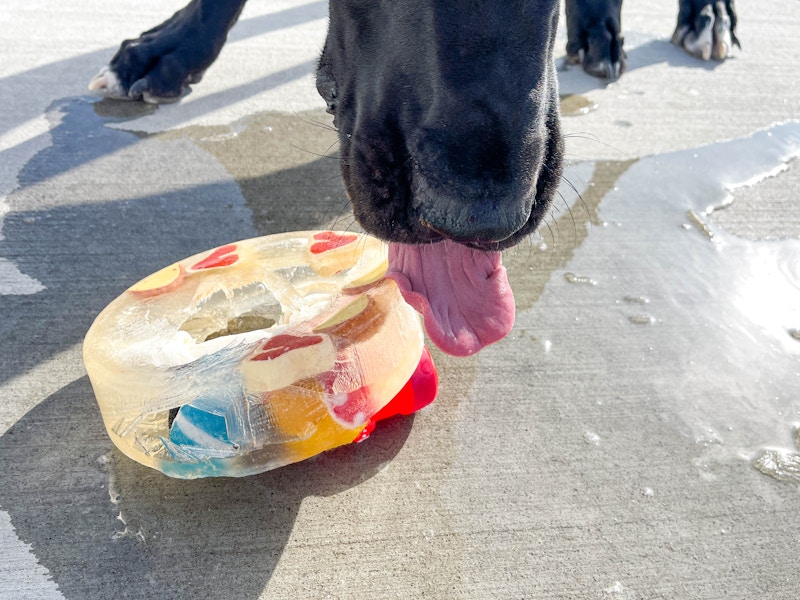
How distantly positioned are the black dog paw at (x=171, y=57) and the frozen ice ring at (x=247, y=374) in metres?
1.53

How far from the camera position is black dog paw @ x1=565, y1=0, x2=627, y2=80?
3377 millimetres

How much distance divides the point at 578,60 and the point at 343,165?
2.37 metres

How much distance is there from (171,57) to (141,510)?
2.10m

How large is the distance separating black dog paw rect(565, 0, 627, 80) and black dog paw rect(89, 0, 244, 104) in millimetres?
1526

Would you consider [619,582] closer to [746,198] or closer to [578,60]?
[746,198]

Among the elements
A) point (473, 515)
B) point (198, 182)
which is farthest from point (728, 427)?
point (198, 182)

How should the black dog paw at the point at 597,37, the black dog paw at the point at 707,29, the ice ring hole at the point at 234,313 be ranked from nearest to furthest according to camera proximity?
the ice ring hole at the point at 234,313 < the black dog paw at the point at 597,37 < the black dog paw at the point at 707,29

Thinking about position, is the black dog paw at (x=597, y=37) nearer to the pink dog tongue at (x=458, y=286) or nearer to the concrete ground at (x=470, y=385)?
the concrete ground at (x=470, y=385)

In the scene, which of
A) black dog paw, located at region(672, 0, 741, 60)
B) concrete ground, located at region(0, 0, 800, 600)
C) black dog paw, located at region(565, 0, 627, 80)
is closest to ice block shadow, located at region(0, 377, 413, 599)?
concrete ground, located at region(0, 0, 800, 600)

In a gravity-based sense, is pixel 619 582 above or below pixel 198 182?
below

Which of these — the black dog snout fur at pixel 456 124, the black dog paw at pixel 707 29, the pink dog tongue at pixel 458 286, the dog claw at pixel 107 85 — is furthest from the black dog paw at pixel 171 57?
the black dog paw at pixel 707 29

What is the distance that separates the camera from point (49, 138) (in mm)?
2715

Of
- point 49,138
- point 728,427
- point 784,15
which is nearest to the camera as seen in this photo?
point 728,427

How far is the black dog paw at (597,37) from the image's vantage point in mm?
3377
